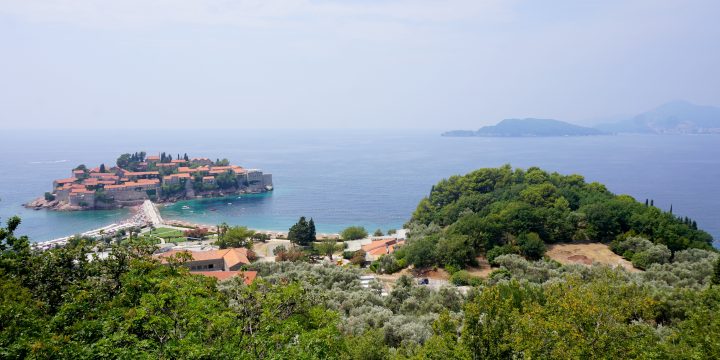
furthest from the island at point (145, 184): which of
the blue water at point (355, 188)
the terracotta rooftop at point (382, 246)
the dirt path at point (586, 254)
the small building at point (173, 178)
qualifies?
the dirt path at point (586, 254)

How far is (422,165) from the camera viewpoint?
122 m

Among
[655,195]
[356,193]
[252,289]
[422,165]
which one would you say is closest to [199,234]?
[356,193]

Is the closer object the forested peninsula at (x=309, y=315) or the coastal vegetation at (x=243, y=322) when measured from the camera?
the coastal vegetation at (x=243, y=322)

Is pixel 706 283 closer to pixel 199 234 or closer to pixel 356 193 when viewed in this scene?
pixel 199 234

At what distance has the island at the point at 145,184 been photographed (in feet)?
227

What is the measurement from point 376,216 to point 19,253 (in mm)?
52310

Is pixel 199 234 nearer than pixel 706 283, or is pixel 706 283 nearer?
pixel 706 283

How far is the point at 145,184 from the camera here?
74.1 m

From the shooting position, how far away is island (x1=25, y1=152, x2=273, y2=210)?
69.1 meters

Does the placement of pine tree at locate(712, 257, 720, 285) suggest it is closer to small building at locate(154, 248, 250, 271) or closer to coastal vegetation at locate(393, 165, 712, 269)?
coastal vegetation at locate(393, 165, 712, 269)

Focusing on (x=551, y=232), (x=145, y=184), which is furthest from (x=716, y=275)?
(x=145, y=184)

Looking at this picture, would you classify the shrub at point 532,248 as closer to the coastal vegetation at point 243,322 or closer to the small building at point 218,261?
the coastal vegetation at point 243,322

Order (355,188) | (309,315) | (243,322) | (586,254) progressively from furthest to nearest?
(355,188), (586,254), (309,315), (243,322)

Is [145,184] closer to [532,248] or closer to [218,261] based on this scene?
[218,261]
